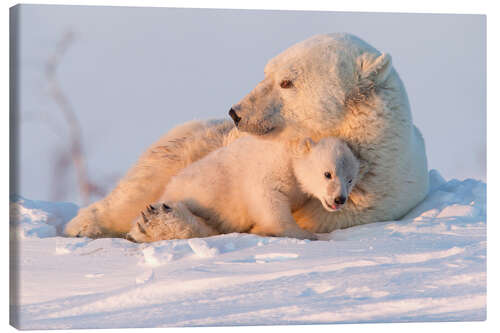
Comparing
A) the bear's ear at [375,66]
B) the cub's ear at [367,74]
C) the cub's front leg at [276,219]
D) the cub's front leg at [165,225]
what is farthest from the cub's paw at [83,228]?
the bear's ear at [375,66]

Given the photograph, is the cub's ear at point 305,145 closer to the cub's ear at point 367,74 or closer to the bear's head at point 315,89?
the bear's head at point 315,89

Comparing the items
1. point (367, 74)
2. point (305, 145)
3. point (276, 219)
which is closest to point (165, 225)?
point (276, 219)

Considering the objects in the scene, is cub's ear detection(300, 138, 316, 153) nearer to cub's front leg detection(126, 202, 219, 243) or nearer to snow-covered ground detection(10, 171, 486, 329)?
snow-covered ground detection(10, 171, 486, 329)

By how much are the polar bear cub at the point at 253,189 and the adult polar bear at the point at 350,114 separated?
0.66ft

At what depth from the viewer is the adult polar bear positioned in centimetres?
495

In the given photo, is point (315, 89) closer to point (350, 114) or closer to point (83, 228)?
point (350, 114)

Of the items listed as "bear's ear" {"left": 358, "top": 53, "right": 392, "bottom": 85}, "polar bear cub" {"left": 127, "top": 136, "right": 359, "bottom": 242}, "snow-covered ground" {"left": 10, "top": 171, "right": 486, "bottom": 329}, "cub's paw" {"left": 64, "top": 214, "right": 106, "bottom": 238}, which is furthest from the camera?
"cub's paw" {"left": 64, "top": 214, "right": 106, "bottom": 238}

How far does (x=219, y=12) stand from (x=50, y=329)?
97.4 inches

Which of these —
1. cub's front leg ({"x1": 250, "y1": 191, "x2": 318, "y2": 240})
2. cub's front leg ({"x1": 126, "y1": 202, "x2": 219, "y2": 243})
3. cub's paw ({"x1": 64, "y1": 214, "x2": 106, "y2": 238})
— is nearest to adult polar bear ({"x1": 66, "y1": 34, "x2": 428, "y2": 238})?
cub's front leg ({"x1": 250, "y1": 191, "x2": 318, "y2": 240})

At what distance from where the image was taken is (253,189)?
4938 mm

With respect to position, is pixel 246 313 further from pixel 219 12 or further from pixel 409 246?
pixel 219 12

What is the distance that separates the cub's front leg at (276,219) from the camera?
4.79 meters

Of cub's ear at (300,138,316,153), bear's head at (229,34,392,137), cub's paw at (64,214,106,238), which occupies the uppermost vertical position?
bear's head at (229,34,392,137)

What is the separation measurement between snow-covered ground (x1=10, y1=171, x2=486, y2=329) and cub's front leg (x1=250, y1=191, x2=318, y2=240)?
17cm
